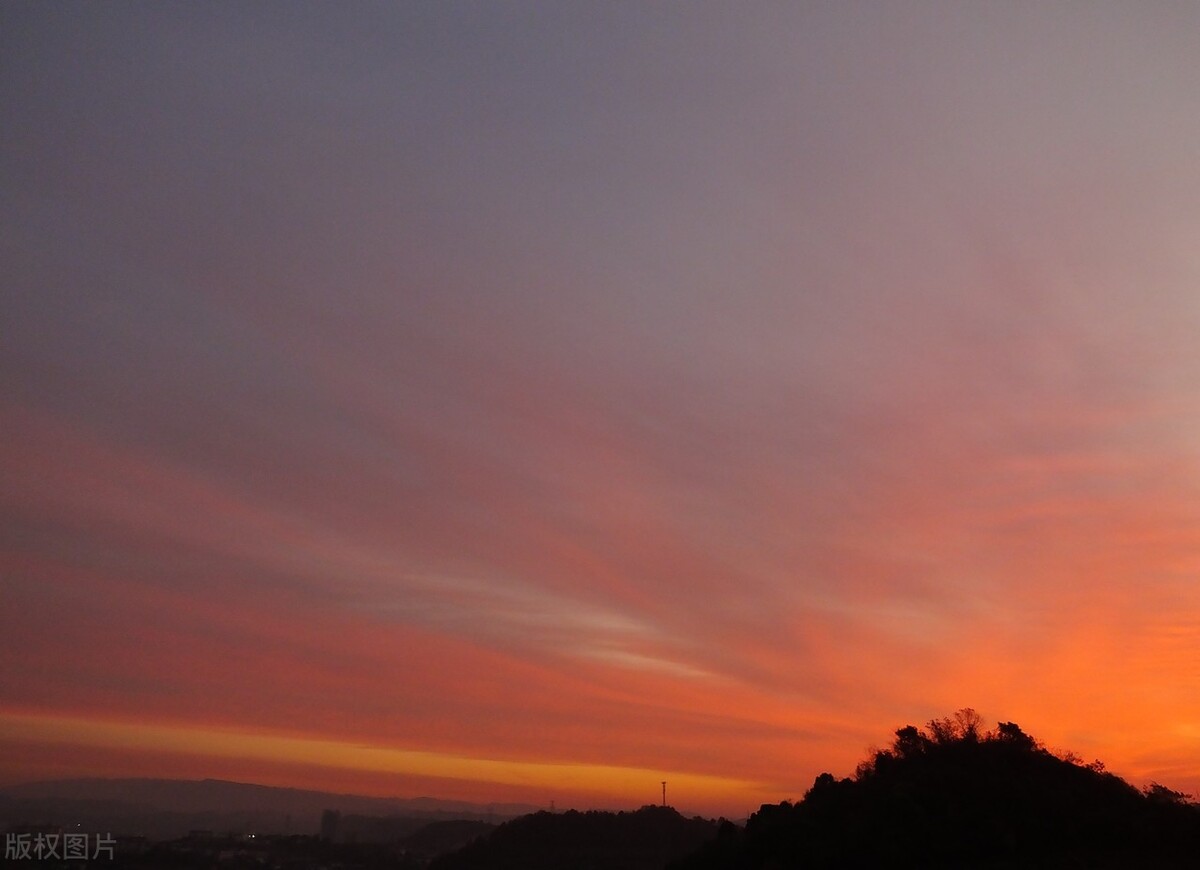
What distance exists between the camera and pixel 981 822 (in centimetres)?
3434

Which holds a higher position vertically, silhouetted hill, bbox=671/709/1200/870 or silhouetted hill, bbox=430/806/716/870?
silhouetted hill, bbox=671/709/1200/870

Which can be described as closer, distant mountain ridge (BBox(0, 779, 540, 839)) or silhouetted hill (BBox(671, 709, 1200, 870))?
silhouetted hill (BBox(671, 709, 1200, 870))

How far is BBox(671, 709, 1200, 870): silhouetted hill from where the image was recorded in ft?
108

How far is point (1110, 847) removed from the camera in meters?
32.7

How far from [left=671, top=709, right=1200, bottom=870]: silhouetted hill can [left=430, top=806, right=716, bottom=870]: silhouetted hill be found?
35.5 metres

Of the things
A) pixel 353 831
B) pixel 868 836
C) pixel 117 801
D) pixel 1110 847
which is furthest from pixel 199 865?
pixel 117 801

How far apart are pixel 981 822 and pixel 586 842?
59.4m

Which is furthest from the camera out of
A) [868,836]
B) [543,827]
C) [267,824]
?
[267,824]

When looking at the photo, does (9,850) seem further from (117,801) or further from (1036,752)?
(117,801)

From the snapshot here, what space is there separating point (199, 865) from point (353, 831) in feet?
189

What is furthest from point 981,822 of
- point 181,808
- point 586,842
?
point 181,808

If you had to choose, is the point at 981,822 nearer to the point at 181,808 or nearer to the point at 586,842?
the point at 586,842

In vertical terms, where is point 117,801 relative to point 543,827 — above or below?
below

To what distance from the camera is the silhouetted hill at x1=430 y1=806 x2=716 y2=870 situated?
75.9m
